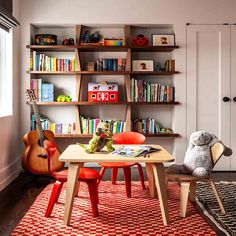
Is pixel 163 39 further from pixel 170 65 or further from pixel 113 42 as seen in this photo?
pixel 113 42

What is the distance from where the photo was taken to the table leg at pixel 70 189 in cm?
313

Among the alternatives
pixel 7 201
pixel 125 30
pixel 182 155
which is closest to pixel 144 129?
pixel 182 155

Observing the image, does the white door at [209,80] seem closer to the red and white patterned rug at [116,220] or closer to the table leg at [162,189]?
the red and white patterned rug at [116,220]

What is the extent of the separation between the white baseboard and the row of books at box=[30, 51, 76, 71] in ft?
4.40

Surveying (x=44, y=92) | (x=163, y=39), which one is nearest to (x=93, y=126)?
(x=44, y=92)

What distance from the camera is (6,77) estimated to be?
5051mm

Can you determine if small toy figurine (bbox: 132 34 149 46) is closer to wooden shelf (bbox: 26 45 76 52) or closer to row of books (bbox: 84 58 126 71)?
row of books (bbox: 84 58 126 71)

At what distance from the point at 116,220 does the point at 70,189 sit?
49 centimetres

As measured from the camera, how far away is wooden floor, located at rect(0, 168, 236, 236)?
10.8 ft

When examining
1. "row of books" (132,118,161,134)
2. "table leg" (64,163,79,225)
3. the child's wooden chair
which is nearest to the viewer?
"table leg" (64,163,79,225)

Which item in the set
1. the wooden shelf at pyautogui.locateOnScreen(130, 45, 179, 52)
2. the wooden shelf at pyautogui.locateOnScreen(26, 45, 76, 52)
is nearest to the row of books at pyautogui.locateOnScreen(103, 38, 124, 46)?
the wooden shelf at pyautogui.locateOnScreen(130, 45, 179, 52)

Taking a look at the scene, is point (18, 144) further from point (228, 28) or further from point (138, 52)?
point (228, 28)

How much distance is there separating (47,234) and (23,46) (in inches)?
127

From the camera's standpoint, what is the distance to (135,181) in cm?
483
